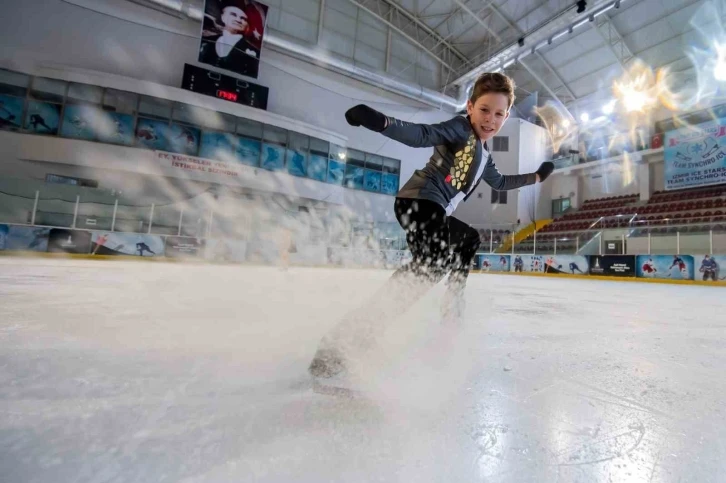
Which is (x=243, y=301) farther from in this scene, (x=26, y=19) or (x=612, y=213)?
(x=612, y=213)

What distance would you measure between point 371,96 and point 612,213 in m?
10.9

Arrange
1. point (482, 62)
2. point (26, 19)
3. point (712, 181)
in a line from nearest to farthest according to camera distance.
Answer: point (26, 19), point (712, 181), point (482, 62)

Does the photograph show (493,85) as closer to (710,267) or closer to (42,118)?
(710,267)

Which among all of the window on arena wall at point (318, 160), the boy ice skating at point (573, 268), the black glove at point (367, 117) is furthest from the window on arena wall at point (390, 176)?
the black glove at point (367, 117)

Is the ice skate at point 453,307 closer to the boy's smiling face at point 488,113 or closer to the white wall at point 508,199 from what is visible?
the boy's smiling face at point 488,113

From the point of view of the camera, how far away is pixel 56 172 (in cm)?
996

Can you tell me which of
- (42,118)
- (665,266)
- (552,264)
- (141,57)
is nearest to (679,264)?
(665,266)

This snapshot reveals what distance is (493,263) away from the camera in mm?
11008

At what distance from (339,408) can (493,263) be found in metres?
11.1

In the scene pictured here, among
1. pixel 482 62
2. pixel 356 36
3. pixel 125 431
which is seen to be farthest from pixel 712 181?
pixel 125 431

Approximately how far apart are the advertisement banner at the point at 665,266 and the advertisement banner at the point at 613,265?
15 cm

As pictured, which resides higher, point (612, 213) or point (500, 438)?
point (612, 213)

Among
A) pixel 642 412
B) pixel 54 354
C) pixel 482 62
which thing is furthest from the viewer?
pixel 482 62

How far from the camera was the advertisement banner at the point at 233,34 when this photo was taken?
10820mm
